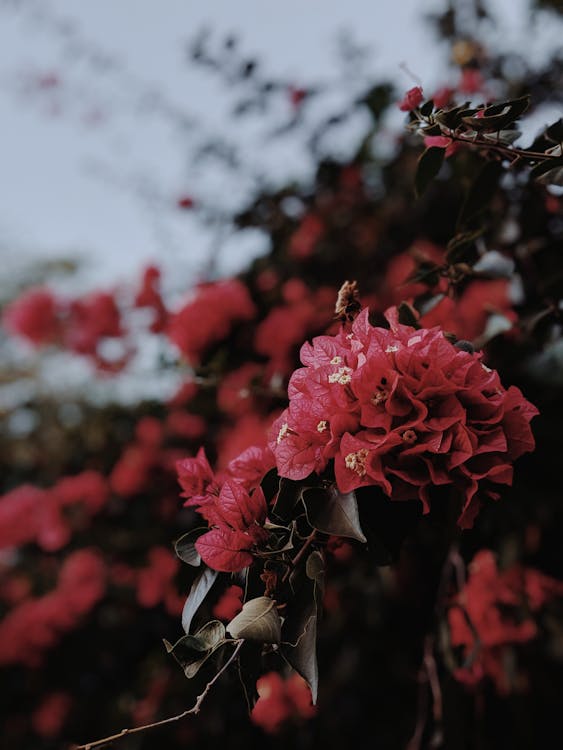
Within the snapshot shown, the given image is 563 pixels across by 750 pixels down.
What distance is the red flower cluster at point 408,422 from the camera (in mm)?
483

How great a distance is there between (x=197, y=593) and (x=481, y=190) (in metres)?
0.60

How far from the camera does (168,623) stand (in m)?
1.90

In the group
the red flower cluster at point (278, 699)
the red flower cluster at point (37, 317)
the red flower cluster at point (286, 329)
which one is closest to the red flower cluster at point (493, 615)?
the red flower cluster at point (278, 699)

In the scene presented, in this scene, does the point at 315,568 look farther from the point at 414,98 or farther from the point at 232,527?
the point at 414,98

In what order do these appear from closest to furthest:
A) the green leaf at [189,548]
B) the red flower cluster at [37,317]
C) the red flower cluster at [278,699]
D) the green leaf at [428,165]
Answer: the green leaf at [189,548]
the green leaf at [428,165]
the red flower cluster at [278,699]
the red flower cluster at [37,317]

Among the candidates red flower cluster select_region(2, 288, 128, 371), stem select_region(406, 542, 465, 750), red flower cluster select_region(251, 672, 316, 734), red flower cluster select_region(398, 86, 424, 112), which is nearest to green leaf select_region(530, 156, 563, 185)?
red flower cluster select_region(398, 86, 424, 112)

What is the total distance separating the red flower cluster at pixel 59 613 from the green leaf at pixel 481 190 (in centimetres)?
182

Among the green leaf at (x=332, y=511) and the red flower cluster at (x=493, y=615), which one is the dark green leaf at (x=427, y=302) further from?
the red flower cluster at (x=493, y=615)

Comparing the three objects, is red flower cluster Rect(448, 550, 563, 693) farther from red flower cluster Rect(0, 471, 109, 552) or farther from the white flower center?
red flower cluster Rect(0, 471, 109, 552)

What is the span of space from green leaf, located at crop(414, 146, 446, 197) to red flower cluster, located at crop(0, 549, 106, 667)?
1895 mm

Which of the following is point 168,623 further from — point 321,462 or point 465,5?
point 465,5

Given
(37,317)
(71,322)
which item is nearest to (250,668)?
(71,322)

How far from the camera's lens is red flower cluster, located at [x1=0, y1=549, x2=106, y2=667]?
2.19m

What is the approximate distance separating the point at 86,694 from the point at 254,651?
190cm
